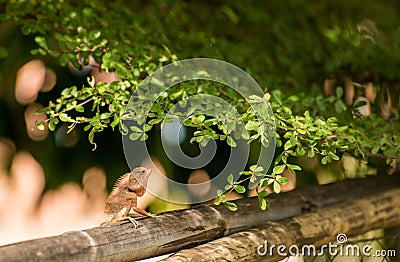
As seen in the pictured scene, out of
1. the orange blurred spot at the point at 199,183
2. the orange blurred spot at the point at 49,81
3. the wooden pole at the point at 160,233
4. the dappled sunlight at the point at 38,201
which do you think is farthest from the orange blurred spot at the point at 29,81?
the wooden pole at the point at 160,233

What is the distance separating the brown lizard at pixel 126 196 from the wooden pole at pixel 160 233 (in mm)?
29

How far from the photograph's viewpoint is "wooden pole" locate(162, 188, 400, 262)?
1.31 metres

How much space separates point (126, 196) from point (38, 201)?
1.05 m

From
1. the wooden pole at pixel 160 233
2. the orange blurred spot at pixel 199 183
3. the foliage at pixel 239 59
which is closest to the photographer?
the wooden pole at pixel 160 233

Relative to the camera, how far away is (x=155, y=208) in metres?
2.05

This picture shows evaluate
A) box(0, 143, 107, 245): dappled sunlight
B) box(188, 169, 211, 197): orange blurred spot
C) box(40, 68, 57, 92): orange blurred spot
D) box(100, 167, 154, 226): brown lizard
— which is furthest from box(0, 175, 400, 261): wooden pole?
box(40, 68, 57, 92): orange blurred spot

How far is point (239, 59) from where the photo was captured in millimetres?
1933

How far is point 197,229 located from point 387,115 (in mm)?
1052

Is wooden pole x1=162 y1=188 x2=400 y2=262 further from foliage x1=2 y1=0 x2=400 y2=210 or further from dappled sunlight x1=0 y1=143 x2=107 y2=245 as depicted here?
dappled sunlight x1=0 y1=143 x2=107 y2=245

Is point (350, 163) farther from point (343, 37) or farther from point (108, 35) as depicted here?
point (108, 35)

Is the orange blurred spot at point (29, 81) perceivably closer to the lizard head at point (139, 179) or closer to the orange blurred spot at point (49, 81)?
the orange blurred spot at point (49, 81)

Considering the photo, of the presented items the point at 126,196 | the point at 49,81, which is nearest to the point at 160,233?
the point at 126,196

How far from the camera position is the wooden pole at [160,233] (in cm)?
106

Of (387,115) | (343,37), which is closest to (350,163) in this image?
(387,115)
